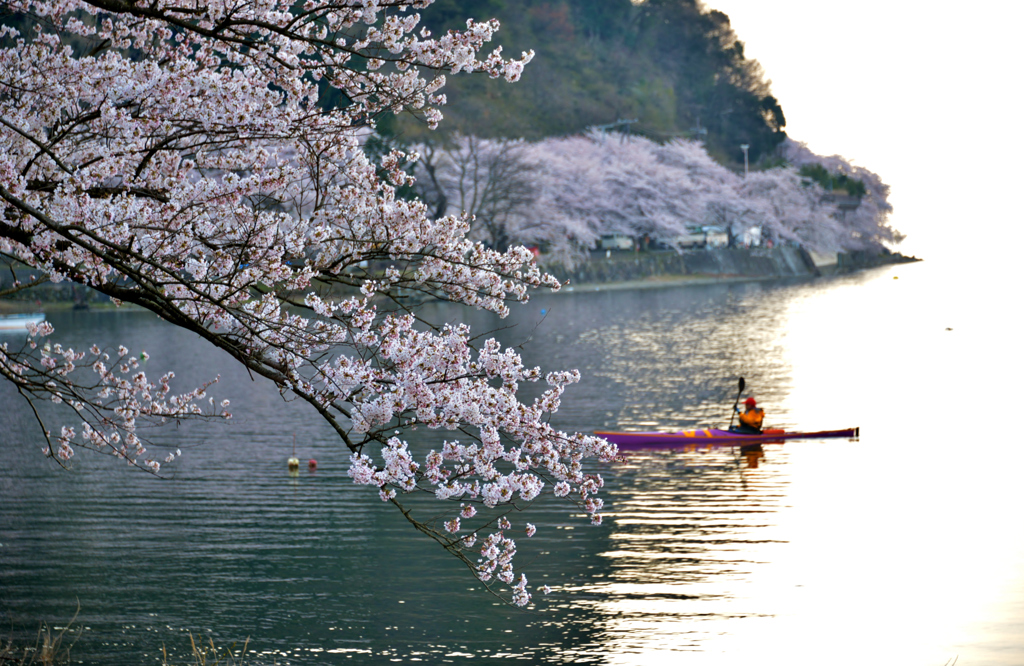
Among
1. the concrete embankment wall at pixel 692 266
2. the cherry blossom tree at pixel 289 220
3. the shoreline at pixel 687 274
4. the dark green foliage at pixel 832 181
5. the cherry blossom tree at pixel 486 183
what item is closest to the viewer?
the cherry blossom tree at pixel 289 220

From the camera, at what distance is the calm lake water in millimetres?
10148

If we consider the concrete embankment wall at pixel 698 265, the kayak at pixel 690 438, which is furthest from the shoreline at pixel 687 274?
the kayak at pixel 690 438

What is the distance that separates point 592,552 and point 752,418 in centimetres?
762

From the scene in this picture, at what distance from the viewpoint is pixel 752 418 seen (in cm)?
1941

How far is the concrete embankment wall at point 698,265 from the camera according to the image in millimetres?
65438

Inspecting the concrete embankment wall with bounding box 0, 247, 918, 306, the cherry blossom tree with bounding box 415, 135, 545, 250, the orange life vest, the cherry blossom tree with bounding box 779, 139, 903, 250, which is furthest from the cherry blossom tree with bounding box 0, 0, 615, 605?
the cherry blossom tree with bounding box 779, 139, 903, 250

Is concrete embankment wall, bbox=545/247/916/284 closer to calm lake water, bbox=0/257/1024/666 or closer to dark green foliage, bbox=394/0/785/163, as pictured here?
dark green foliage, bbox=394/0/785/163

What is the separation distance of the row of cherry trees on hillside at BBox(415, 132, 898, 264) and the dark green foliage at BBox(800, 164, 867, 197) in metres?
1.28

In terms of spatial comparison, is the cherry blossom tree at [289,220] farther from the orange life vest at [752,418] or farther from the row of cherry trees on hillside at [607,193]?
the row of cherry trees on hillside at [607,193]

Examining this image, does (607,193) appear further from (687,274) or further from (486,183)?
(486,183)

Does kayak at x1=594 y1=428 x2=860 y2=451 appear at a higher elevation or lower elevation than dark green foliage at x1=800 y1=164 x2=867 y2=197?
lower

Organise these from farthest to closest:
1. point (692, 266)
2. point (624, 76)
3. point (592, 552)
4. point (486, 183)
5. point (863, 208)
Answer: point (624, 76) → point (863, 208) → point (692, 266) → point (486, 183) → point (592, 552)

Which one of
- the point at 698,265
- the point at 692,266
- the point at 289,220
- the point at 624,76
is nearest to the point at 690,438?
the point at 289,220

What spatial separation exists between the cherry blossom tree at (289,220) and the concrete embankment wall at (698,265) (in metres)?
49.0
